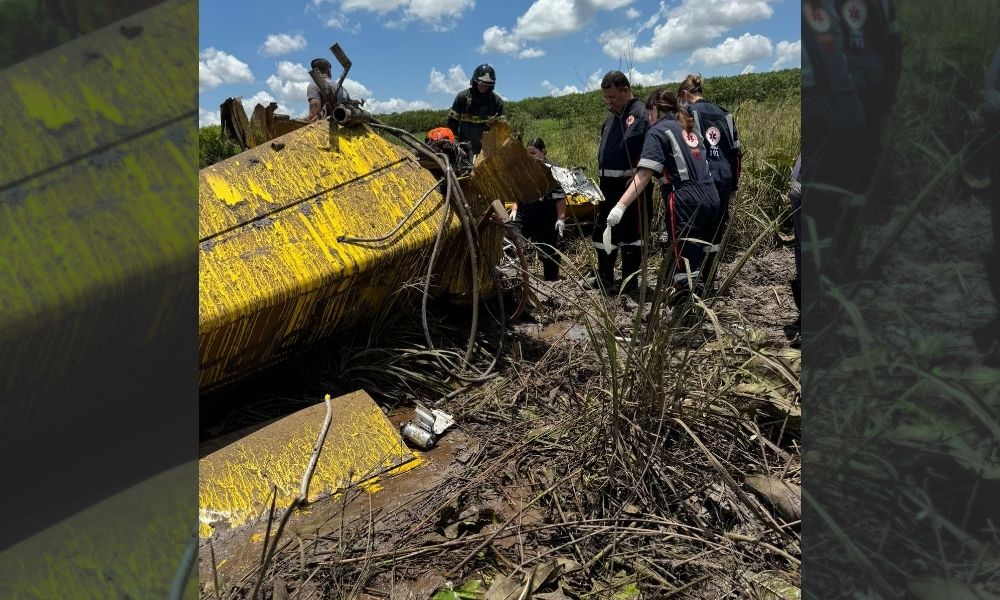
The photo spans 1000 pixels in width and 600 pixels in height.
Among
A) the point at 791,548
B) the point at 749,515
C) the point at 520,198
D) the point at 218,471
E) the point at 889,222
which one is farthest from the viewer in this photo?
the point at 520,198

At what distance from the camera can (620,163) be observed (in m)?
4.53

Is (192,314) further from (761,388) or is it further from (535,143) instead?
(535,143)

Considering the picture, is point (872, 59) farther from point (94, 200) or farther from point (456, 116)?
point (456, 116)

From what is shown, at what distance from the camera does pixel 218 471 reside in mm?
2258

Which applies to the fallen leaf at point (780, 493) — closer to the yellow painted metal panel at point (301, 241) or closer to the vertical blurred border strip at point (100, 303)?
the vertical blurred border strip at point (100, 303)

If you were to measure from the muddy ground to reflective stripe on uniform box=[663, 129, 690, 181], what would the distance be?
144 cm

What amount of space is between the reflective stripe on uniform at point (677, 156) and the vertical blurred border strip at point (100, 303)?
2701 mm

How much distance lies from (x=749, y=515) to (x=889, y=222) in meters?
1.33

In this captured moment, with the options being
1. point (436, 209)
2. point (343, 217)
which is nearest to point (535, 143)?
point (436, 209)

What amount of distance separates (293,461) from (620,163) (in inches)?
125

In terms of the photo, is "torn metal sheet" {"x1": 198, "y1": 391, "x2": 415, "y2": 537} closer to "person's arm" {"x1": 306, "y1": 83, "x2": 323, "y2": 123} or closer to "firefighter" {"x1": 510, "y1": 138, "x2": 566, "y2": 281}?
"firefighter" {"x1": 510, "y1": 138, "x2": 566, "y2": 281}

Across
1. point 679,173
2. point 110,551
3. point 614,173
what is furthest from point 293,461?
point 614,173

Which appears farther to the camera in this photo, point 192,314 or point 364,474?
point 364,474

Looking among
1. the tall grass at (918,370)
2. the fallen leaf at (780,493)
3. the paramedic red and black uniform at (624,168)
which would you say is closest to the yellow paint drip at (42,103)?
the tall grass at (918,370)
